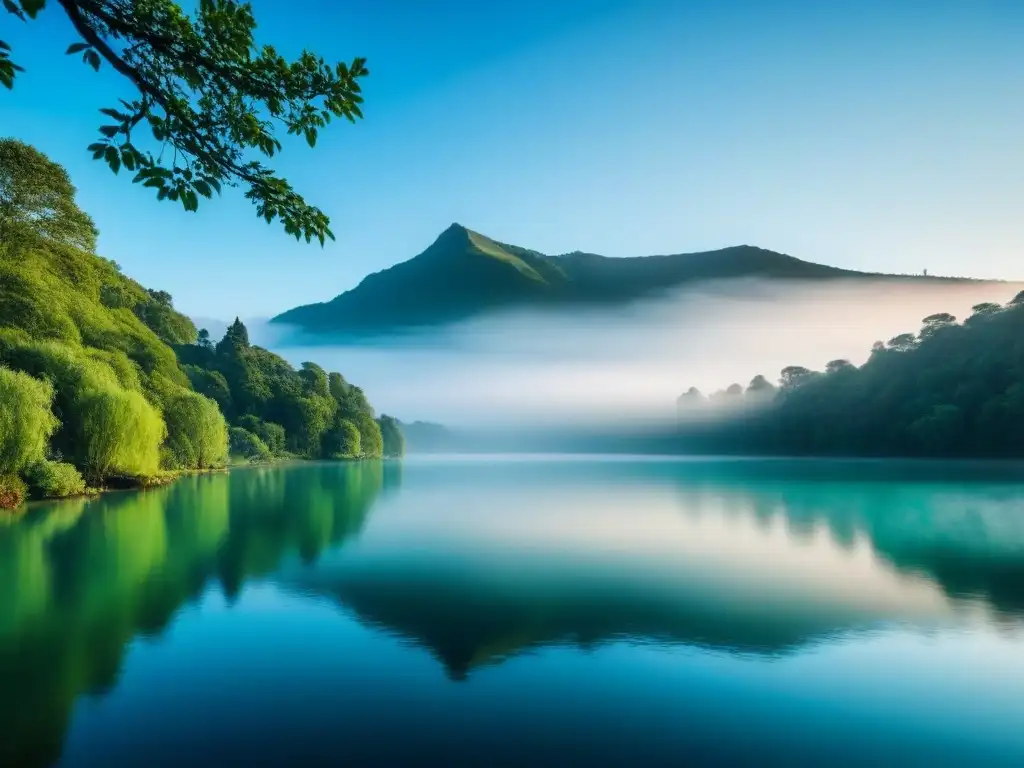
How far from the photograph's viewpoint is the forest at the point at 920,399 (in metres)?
86.7

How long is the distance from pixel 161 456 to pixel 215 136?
44.0 meters

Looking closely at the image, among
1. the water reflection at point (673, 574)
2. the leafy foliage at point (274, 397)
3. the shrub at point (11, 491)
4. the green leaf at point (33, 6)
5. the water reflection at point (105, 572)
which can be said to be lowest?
the water reflection at point (673, 574)

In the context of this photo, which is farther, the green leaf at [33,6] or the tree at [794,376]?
the tree at [794,376]

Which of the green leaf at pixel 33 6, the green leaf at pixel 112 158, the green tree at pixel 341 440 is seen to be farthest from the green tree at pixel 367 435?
the green leaf at pixel 33 6

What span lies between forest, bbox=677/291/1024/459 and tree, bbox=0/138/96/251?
9304 centimetres

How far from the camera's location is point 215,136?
6680mm

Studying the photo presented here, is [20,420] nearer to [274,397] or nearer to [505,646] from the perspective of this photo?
[505,646]

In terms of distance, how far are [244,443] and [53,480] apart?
5129cm

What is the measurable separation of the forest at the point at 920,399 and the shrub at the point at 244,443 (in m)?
81.3

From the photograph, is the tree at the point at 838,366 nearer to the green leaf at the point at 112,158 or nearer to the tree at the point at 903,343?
the tree at the point at 903,343

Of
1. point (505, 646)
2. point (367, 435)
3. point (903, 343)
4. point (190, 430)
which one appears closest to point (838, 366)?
point (903, 343)

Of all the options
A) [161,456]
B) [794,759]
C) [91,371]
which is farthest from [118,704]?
[161,456]

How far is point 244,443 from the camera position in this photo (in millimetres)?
80062

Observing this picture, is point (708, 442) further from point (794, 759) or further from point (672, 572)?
point (794, 759)
